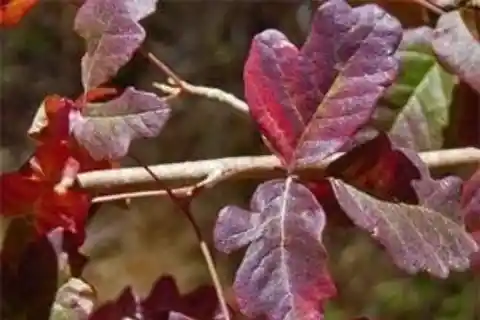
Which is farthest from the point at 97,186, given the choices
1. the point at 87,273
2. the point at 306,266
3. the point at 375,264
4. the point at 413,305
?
the point at 87,273

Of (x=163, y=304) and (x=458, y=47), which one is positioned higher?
(x=458, y=47)

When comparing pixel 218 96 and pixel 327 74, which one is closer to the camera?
pixel 327 74

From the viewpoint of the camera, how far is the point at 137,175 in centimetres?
41

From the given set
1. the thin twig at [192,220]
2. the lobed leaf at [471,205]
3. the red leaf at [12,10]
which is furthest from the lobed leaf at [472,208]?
the red leaf at [12,10]

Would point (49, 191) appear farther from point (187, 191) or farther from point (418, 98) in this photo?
point (418, 98)

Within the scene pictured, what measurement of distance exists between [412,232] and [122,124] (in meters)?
0.12

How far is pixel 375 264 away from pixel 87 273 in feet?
1.61

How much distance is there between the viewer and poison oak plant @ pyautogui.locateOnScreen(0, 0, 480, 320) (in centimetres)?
32

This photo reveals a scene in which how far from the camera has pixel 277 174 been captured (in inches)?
15.5

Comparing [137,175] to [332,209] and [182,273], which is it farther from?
[182,273]

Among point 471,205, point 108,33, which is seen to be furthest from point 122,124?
point 471,205

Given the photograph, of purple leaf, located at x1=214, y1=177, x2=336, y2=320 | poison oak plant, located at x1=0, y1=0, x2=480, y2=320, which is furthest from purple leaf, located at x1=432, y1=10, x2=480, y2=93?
purple leaf, located at x1=214, y1=177, x2=336, y2=320

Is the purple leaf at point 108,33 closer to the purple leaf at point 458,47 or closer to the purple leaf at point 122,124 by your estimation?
the purple leaf at point 122,124

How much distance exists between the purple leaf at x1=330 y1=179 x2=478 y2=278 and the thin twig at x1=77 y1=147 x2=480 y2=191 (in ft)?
0.20
